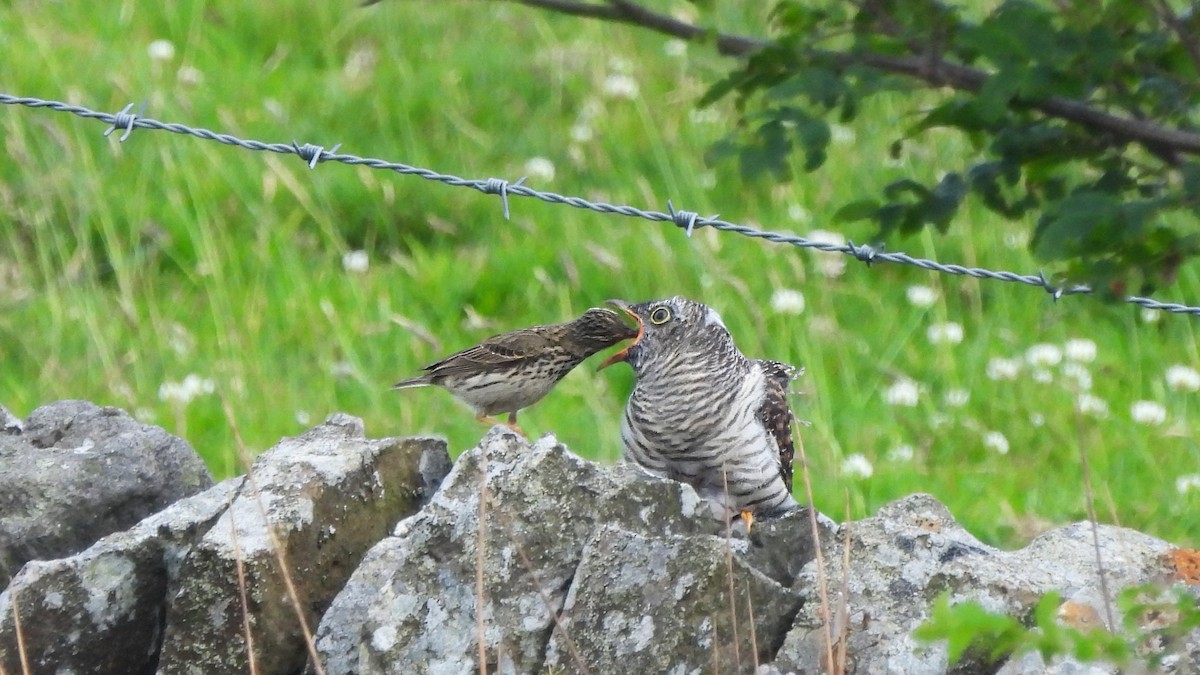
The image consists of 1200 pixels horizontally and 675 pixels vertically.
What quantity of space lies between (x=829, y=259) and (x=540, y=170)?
Result: 170 centimetres

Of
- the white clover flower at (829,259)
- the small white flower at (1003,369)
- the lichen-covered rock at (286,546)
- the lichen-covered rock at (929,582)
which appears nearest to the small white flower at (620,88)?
the white clover flower at (829,259)

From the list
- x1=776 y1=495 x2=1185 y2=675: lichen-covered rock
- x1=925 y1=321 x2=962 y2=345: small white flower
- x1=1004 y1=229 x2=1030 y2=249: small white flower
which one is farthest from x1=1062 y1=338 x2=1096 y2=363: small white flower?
x1=776 y1=495 x2=1185 y2=675: lichen-covered rock

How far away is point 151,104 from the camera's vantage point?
8961 mm

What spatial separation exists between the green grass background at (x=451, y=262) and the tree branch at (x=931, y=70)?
2.19 m

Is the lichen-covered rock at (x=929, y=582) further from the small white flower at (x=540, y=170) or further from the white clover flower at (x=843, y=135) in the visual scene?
the white clover flower at (x=843, y=135)

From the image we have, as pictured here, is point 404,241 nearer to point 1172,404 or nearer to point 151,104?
point 151,104

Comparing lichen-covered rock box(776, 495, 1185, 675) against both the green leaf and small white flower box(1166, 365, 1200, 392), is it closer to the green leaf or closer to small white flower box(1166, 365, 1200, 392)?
the green leaf

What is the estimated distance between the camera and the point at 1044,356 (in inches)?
288

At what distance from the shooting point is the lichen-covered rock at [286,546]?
360 cm

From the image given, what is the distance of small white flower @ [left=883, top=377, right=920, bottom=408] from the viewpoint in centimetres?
717

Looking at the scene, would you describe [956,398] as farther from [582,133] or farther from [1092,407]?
[582,133]

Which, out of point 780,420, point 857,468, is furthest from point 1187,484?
point 780,420

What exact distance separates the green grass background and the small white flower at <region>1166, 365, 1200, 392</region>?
3.0 inches

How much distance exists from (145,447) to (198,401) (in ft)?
9.61
